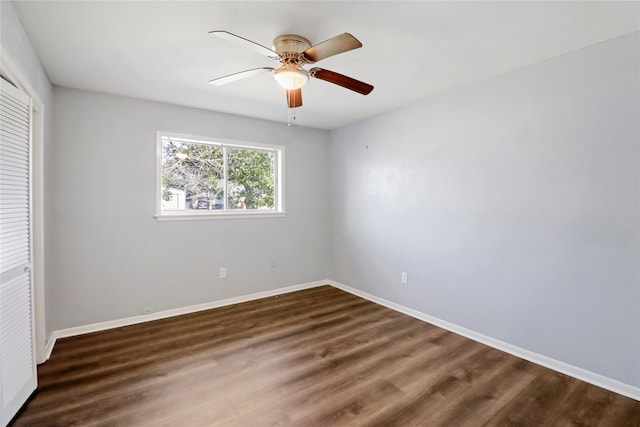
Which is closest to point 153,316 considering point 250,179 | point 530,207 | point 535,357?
point 250,179

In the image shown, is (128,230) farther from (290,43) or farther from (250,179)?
(290,43)

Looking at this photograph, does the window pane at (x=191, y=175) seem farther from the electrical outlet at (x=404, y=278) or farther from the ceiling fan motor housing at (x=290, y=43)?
the electrical outlet at (x=404, y=278)

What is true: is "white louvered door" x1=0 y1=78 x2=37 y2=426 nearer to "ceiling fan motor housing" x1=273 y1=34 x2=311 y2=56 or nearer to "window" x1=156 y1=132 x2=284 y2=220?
"window" x1=156 y1=132 x2=284 y2=220

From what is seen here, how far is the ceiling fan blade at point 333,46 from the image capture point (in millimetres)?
1550

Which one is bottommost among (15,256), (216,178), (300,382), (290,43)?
(300,382)

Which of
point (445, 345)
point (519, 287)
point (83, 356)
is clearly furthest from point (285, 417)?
point (519, 287)

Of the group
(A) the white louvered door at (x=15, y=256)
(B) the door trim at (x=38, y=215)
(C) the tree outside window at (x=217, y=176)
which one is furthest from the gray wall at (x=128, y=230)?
(A) the white louvered door at (x=15, y=256)

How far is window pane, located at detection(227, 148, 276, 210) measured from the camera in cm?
387

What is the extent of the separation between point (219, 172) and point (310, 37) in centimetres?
222

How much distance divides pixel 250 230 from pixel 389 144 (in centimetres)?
209

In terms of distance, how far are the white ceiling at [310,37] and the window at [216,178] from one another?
77 cm

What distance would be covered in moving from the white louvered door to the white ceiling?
Answer: 0.61 m

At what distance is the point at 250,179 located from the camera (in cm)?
404

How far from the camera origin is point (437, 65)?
96.0 inches
